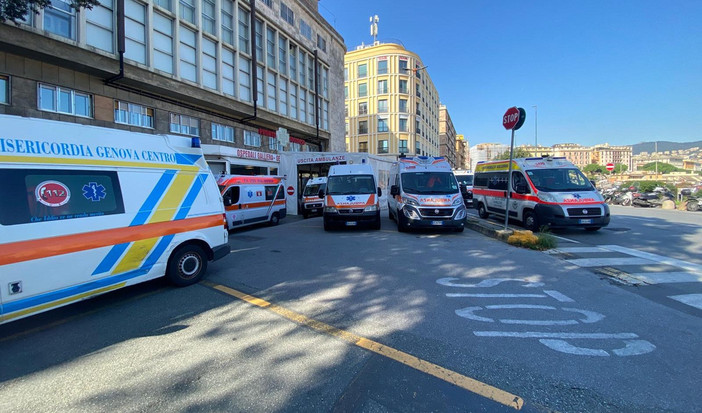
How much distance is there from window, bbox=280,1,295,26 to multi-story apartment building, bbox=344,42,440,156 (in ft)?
75.4

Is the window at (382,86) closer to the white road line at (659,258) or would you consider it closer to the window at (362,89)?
the window at (362,89)

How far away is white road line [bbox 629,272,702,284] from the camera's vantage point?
5414 mm

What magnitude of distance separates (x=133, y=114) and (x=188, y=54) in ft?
17.5

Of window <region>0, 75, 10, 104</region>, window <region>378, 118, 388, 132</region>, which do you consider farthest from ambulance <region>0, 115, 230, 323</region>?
window <region>378, 118, 388, 132</region>

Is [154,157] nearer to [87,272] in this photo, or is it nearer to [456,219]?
[87,272]

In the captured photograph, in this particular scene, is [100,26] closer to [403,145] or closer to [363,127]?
[363,127]

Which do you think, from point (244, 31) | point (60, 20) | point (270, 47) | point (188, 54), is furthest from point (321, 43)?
point (60, 20)

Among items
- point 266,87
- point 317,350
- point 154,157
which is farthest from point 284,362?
point 266,87

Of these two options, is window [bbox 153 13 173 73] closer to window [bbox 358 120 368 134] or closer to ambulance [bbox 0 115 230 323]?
ambulance [bbox 0 115 230 323]

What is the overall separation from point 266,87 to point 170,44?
7869mm

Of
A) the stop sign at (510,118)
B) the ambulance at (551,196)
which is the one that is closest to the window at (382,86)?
the ambulance at (551,196)

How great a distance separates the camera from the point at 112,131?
454 cm

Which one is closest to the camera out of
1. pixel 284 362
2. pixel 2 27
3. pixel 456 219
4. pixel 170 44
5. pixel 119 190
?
pixel 284 362

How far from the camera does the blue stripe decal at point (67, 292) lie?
3320 mm
